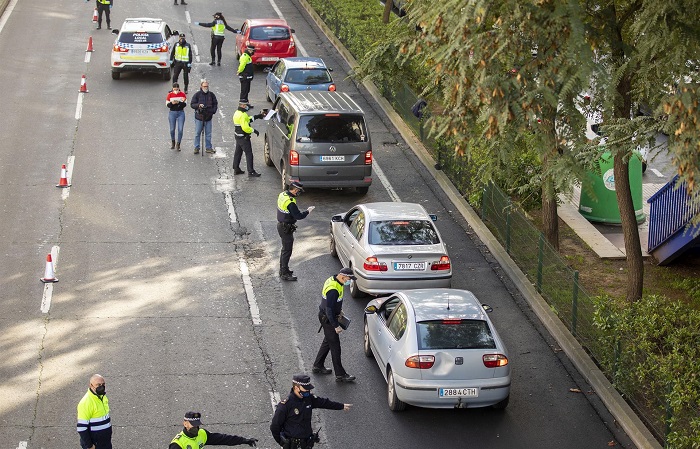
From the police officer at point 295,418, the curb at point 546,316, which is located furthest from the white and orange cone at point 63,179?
the police officer at point 295,418

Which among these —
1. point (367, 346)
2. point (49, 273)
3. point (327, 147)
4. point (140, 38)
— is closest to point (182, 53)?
point (140, 38)

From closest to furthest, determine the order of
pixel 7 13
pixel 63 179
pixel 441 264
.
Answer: pixel 441 264 → pixel 63 179 → pixel 7 13

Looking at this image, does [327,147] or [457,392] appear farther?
[327,147]

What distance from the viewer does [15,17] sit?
126 feet

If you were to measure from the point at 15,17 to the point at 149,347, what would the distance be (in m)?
25.6

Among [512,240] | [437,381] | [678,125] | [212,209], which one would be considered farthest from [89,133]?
[678,125]

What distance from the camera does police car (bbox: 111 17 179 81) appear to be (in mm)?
30797

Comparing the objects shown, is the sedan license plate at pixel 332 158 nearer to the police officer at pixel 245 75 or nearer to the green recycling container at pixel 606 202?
the green recycling container at pixel 606 202

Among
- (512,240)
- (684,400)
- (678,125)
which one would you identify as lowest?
(512,240)

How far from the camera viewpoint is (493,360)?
46.5 feet

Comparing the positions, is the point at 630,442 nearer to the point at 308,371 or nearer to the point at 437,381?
the point at 437,381

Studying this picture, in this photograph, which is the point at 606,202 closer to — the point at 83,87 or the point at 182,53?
the point at 182,53

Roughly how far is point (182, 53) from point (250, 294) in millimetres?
13067

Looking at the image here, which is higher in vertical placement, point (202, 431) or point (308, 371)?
point (202, 431)
